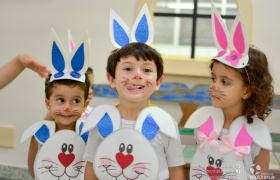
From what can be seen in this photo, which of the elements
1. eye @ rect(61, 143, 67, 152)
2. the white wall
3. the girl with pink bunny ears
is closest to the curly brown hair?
the girl with pink bunny ears

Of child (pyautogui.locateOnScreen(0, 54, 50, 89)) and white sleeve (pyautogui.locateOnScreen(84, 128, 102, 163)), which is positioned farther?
child (pyautogui.locateOnScreen(0, 54, 50, 89))

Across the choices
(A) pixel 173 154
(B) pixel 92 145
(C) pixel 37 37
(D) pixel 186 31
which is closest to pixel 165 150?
(A) pixel 173 154

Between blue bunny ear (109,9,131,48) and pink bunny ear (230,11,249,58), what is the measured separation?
0.34 m

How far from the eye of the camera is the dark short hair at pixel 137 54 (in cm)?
120

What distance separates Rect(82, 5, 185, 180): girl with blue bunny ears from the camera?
1.18 m

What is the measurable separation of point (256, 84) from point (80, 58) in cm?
61

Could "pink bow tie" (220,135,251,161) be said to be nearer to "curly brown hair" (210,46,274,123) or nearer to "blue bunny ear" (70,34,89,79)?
"curly brown hair" (210,46,274,123)

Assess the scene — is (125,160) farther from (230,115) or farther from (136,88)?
(230,115)

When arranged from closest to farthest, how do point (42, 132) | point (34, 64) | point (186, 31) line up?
point (42, 132)
point (34, 64)
point (186, 31)

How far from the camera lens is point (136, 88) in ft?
3.87

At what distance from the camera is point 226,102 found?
1232 mm

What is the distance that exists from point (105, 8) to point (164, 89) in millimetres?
632

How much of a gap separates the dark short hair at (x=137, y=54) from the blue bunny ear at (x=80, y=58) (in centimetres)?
Result: 12

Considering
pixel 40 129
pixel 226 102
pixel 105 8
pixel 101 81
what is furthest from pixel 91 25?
pixel 226 102
